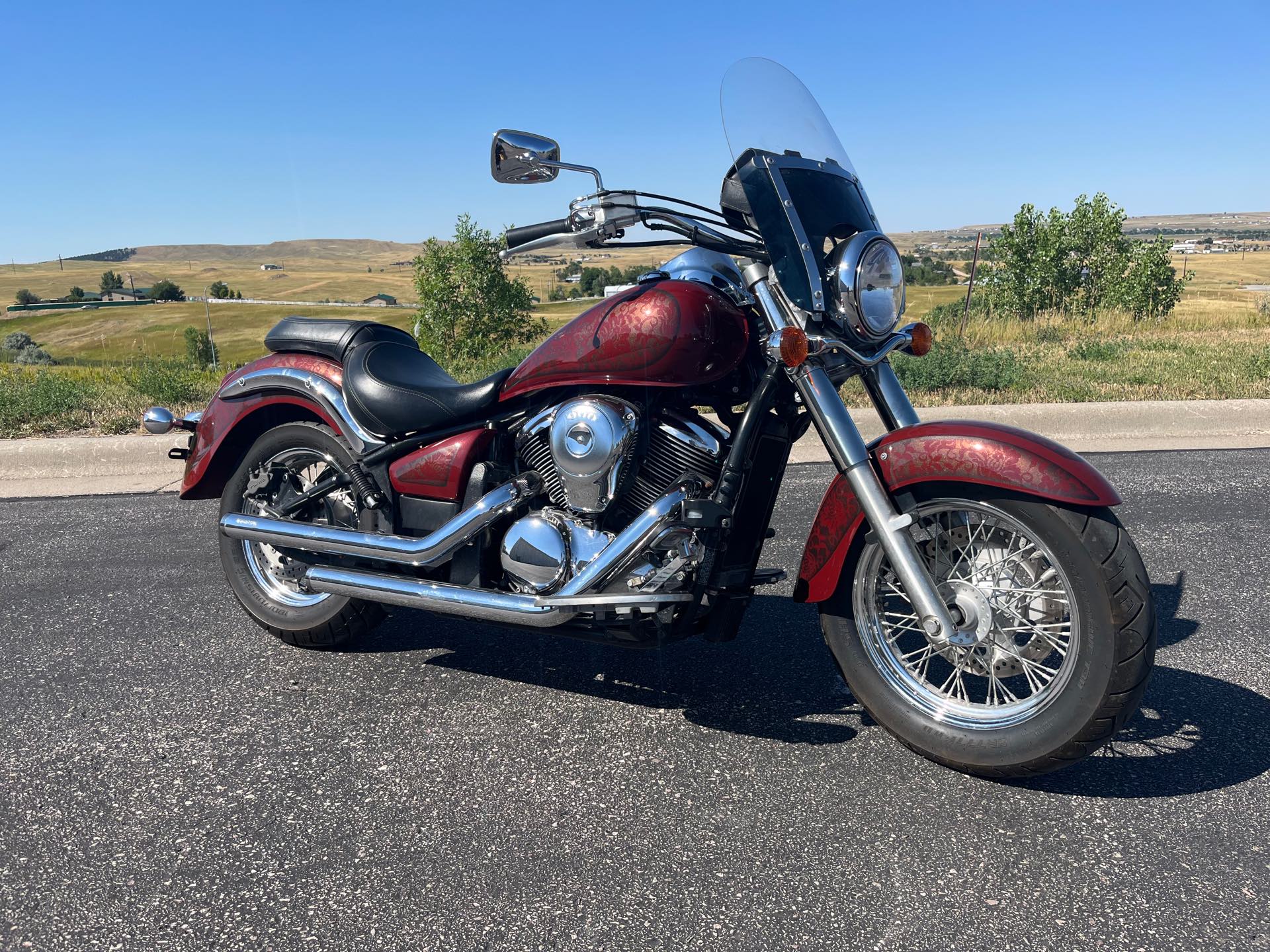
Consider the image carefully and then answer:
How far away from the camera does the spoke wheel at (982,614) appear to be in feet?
9.09

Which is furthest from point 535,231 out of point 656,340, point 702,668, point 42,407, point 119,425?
point 42,407

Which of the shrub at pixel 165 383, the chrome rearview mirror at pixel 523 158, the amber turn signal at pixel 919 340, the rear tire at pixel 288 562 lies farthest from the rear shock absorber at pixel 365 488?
the shrub at pixel 165 383

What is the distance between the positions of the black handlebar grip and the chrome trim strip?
0.96 m

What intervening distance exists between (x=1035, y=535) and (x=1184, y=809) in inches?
32.3

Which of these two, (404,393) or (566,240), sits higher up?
(566,240)

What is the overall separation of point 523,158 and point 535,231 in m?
0.31

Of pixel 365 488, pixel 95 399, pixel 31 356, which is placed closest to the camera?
pixel 365 488

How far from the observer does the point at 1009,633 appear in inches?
113

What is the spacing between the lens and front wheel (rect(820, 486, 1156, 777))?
8.50 ft

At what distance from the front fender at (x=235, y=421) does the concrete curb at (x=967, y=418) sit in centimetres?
262

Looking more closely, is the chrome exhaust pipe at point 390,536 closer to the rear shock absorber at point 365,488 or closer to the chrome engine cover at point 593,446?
→ the rear shock absorber at point 365,488

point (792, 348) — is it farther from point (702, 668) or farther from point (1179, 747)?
point (1179, 747)

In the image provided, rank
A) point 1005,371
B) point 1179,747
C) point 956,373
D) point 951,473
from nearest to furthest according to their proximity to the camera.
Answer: point 951,473 → point 1179,747 → point 956,373 → point 1005,371

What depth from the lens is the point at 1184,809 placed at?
2650 mm
